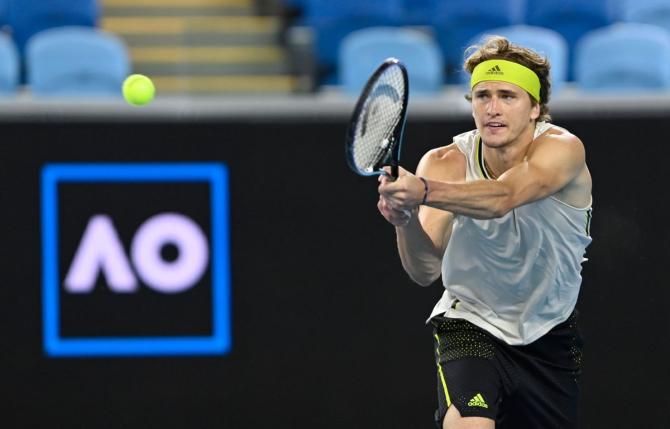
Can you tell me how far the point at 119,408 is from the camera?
5.75 m

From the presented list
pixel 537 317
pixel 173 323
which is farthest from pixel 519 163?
pixel 173 323

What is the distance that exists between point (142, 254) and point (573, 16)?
14.6 ft

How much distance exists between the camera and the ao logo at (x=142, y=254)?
569 centimetres

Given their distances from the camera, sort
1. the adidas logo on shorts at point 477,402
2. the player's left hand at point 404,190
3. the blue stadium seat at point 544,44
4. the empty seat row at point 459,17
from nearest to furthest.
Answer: the player's left hand at point 404,190 → the adidas logo on shorts at point 477,402 → the blue stadium seat at point 544,44 → the empty seat row at point 459,17

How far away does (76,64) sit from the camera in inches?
283

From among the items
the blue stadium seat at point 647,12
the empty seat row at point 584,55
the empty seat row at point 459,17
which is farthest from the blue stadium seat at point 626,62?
the blue stadium seat at point 647,12

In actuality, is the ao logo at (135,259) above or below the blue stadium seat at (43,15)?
below

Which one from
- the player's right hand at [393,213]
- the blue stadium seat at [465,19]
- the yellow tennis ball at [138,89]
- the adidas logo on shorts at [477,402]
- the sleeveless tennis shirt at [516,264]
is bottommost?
the adidas logo on shorts at [477,402]

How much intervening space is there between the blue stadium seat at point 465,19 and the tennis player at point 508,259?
418cm

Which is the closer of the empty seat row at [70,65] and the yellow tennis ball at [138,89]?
the yellow tennis ball at [138,89]

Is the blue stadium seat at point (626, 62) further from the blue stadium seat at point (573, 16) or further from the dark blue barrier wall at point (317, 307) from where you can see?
the dark blue barrier wall at point (317, 307)

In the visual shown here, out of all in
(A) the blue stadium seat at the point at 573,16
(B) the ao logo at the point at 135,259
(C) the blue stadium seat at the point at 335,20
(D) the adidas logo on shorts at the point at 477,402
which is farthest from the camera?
(A) the blue stadium seat at the point at 573,16

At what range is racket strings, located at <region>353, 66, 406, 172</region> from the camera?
12.7ft

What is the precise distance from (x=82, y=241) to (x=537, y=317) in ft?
7.59
